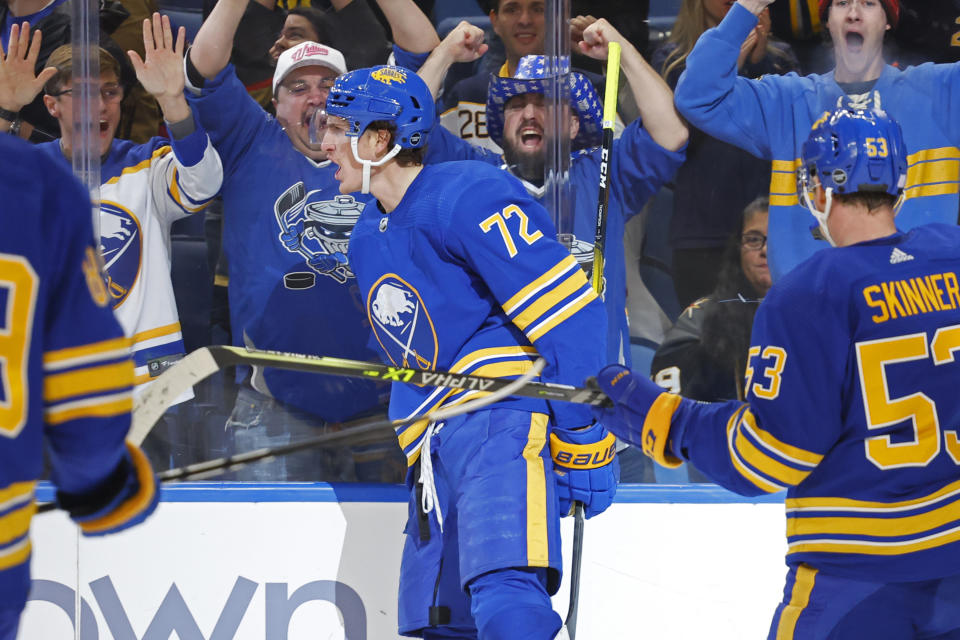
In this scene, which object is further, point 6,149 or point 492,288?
point 492,288

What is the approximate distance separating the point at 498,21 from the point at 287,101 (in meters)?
0.65

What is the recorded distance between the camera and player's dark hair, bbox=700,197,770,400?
320cm

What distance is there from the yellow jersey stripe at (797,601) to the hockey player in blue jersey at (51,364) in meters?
1.11

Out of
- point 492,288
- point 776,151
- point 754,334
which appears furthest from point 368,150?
point 776,151

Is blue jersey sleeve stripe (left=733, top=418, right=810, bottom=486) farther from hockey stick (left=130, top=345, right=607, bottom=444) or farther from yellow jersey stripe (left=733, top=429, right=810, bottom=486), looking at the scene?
hockey stick (left=130, top=345, right=607, bottom=444)

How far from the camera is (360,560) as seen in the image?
293cm

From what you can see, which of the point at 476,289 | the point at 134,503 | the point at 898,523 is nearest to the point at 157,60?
the point at 476,289

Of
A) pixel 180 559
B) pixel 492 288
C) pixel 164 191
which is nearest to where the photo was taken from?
pixel 492 288

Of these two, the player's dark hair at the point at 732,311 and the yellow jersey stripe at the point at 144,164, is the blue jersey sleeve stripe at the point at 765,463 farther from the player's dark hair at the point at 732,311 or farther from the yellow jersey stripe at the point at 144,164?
the yellow jersey stripe at the point at 144,164

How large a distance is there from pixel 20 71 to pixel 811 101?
223 cm

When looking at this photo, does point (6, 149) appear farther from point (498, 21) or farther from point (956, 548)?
point (498, 21)

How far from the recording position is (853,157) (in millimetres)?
1882

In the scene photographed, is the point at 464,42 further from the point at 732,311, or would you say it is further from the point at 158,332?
the point at 158,332

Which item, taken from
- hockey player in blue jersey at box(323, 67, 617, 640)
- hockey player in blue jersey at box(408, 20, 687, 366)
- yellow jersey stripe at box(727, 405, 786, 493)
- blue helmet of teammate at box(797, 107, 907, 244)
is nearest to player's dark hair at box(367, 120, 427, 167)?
hockey player in blue jersey at box(323, 67, 617, 640)
